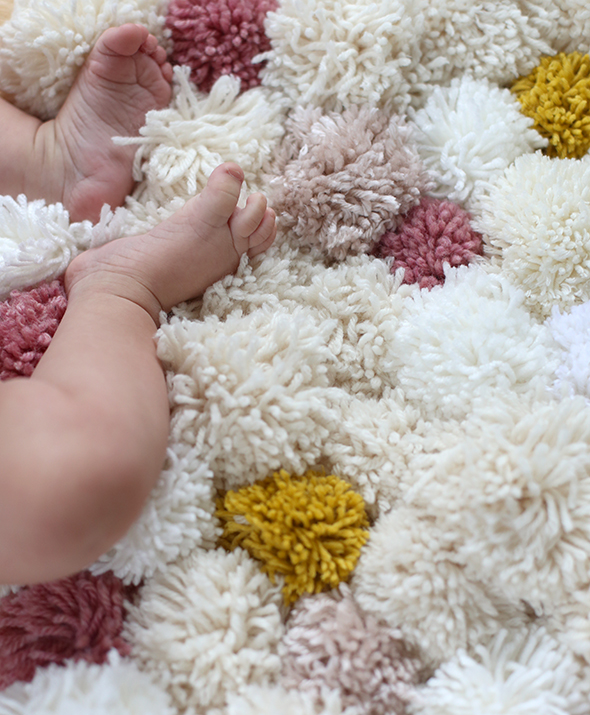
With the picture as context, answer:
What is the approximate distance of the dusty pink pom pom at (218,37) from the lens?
0.78 m

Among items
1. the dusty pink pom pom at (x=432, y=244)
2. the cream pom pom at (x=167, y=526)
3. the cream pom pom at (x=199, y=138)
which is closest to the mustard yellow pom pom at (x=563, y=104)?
the dusty pink pom pom at (x=432, y=244)

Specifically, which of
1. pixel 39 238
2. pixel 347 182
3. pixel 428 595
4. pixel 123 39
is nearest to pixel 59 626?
pixel 428 595

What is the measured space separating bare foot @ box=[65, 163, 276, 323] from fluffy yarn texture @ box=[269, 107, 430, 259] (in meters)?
0.05

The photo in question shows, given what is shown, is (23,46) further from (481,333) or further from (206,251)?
(481,333)

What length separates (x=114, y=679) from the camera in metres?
0.51

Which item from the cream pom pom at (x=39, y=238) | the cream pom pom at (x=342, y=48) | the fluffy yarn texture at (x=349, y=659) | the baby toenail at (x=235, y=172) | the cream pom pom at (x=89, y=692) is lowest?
the cream pom pom at (x=89, y=692)

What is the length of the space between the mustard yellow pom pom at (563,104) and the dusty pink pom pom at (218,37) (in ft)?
1.21

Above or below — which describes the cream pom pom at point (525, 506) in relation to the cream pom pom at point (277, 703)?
above

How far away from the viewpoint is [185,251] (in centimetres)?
68

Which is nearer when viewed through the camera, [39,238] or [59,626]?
[59,626]

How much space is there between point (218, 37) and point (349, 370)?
0.49 m

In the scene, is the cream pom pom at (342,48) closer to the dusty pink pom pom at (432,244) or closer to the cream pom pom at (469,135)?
the cream pom pom at (469,135)

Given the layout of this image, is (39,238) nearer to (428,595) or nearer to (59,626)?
(59,626)

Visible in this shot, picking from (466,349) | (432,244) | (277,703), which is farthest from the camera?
(432,244)
